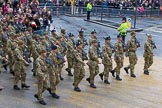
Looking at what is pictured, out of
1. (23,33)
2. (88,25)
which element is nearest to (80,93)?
(23,33)

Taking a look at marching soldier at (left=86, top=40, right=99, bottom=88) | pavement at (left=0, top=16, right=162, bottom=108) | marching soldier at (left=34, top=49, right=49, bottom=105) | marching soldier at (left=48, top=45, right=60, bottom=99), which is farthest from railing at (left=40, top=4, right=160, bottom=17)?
marching soldier at (left=34, top=49, right=49, bottom=105)

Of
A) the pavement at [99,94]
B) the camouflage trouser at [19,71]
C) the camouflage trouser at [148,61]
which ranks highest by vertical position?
the camouflage trouser at [19,71]

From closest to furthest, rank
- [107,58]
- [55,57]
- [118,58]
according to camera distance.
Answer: [55,57] < [107,58] < [118,58]

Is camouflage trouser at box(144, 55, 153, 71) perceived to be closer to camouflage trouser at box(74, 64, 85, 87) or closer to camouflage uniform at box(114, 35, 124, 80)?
camouflage uniform at box(114, 35, 124, 80)

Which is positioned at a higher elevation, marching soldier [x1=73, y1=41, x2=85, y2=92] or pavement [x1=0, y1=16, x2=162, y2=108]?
marching soldier [x1=73, y1=41, x2=85, y2=92]

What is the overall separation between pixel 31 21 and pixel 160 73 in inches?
321

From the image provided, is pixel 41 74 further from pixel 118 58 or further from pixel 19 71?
pixel 118 58

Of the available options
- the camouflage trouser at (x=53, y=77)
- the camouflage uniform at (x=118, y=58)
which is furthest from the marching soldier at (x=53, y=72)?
the camouflage uniform at (x=118, y=58)

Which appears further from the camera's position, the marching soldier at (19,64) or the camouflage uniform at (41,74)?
the marching soldier at (19,64)

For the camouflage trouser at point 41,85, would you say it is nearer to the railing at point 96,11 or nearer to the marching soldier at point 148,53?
the marching soldier at point 148,53

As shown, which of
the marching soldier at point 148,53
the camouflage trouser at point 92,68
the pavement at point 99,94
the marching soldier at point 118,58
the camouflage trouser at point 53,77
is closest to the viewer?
the pavement at point 99,94

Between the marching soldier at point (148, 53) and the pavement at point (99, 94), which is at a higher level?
the marching soldier at point (148, 53)

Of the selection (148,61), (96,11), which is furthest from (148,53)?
(96,11)

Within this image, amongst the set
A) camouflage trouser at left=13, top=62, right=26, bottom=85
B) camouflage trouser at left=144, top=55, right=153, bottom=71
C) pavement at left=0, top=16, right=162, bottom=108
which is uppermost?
camouflage trouser at left=13, top=62, right=26, bottom=85
